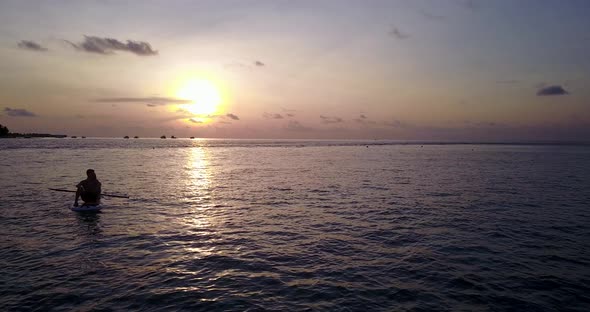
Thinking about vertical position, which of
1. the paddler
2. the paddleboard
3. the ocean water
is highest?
the paddler

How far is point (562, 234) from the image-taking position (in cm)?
2180

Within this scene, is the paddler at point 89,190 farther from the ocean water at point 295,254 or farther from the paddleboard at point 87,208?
the ocean water at point 295,254

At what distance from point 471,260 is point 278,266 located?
9.76 meters

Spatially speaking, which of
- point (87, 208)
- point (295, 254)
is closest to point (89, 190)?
point (87, 208)

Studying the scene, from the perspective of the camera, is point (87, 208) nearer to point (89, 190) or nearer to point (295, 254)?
point (89, 190)

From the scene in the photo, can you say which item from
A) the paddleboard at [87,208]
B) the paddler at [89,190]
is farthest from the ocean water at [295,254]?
the paddler at [89,190]

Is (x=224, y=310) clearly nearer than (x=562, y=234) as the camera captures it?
Yes

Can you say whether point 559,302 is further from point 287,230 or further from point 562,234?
point 287,230

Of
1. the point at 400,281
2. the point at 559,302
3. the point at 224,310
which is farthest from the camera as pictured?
the point at 400,281

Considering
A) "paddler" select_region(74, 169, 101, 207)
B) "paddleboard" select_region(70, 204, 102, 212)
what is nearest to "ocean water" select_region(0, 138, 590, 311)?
"paddleboard" select_region(70, 204, 102, 212)

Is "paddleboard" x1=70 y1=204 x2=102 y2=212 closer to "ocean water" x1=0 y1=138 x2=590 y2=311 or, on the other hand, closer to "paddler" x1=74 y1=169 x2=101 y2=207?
"paddler" x1=74 y1=169 x2=101 y2=207

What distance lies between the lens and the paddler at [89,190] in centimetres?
2675

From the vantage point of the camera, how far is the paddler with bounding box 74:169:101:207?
26.8m

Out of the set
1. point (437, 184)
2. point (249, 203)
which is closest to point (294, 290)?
point (249, 203)
